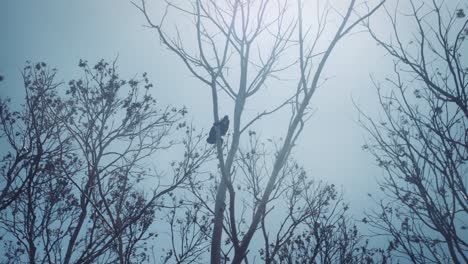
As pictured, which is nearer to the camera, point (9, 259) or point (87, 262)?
point (87, 262)

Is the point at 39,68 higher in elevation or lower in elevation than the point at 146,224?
higher

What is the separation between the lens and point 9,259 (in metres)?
9.70

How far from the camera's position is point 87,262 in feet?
13.2

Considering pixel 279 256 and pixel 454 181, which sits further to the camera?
pixel 279 256

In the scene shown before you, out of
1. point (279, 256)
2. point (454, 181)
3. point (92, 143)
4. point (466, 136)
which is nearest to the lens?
point (466, 136)

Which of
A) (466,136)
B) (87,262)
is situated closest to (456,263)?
(466,136)

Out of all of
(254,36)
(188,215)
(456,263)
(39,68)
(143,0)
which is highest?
(39,68)

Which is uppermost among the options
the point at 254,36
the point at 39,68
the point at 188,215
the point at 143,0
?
the point at 39,68

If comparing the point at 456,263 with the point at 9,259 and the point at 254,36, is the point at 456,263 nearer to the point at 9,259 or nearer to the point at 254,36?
the point at 254,36

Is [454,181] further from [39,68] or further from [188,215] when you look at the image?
[39,68]

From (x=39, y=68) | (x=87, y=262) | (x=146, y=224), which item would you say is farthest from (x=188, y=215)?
(x=39, y=68)

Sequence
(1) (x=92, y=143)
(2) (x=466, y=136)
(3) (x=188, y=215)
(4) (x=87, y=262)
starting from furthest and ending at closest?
(3) (x=188, y=215), (1) (x=92, y=143), (4) (x=87, y=262), (2) (x=466, y=136)

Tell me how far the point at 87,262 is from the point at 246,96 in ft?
9.81

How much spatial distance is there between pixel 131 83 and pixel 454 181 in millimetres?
5945
